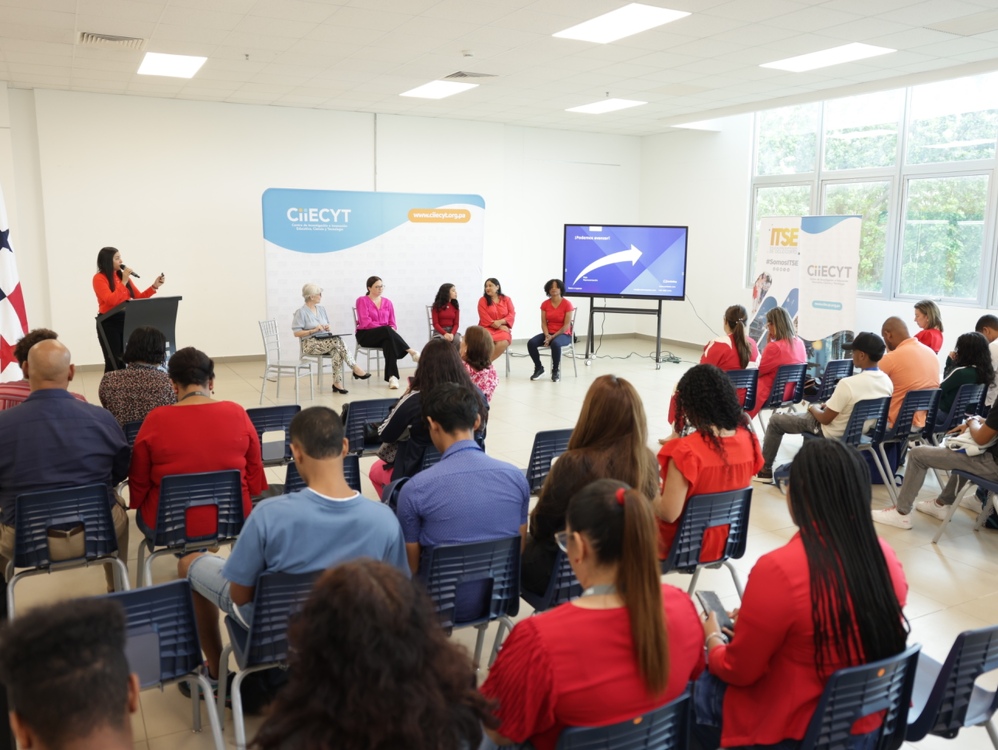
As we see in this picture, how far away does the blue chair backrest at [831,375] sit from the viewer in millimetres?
6852

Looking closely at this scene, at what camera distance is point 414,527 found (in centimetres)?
282

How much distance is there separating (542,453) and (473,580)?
5.36ft

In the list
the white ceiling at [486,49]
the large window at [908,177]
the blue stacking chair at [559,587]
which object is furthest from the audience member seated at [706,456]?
the large window at [908,177]

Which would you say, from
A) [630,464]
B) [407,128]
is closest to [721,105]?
[407,128]

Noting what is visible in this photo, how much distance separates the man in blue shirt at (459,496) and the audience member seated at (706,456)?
0.71 meters

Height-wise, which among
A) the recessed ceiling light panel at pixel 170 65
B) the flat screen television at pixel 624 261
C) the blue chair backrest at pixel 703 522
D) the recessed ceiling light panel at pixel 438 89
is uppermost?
the recessed ceiling light panel at pixel 438 89

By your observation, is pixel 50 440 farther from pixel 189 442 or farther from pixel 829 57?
pixel 829 57

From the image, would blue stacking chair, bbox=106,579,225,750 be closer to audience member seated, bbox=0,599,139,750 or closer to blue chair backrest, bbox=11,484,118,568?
audience member seated, bbox=0,599,139,750

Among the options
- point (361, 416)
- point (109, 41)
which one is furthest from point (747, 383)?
point (109, 41)

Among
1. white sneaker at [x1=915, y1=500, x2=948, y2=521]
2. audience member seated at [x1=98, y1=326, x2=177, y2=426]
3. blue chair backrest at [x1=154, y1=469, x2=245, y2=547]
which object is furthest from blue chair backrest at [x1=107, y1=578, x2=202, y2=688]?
white sneaker at [x1=915, y1=500, x2=948, y2=521]

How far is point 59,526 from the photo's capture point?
3.16m

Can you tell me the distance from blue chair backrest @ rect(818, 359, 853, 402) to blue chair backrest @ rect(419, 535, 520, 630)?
4.76m

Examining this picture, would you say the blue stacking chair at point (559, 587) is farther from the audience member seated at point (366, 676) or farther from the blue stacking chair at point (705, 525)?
the audience member seated at point (366, 676)

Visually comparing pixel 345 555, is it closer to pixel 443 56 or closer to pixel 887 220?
pixel 443 56
